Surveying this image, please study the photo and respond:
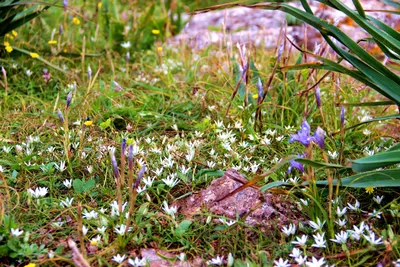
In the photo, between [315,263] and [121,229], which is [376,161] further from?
[121,229]

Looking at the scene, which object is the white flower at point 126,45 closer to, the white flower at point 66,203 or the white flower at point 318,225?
the white flower at point 66,203

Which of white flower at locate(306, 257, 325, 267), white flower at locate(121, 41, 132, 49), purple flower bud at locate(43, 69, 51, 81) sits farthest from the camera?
white flower at locate(121, 41, 132, 49)

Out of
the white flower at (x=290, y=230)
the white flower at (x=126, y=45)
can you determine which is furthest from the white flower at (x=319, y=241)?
the white flower at (x=126, y=45)

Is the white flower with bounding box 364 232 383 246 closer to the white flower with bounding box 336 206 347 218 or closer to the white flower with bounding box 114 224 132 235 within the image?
the white flower with bounding box 336 206 347 218

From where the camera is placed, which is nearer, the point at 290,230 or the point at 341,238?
the point at 341,238

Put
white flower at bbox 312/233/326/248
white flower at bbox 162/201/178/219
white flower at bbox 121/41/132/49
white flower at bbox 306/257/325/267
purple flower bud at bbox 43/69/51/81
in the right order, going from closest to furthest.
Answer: white flower at bbox 306/257/325/267 → white flower at bbox 312/233/326/248 → white flower at bbox 162/201/178/219 → purple flower bud at bbox 43/69/51/81 → white flower at bbox 121/41/132/49

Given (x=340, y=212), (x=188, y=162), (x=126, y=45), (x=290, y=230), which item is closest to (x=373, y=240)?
(x=340, y=212)

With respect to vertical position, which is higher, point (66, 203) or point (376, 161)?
point (376, 161)

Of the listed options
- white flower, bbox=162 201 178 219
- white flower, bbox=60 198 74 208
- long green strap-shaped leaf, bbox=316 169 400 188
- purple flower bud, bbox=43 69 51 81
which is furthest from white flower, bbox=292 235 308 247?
purple flower bud, bbox=43 69 51 81
